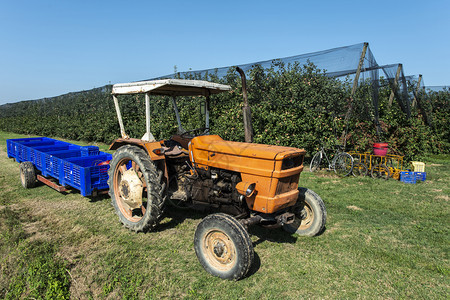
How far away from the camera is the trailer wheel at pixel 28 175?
6008 mm

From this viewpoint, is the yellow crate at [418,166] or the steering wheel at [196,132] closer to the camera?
the steering wheel at [196,132]

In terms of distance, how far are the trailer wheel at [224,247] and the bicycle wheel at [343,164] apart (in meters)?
5.15

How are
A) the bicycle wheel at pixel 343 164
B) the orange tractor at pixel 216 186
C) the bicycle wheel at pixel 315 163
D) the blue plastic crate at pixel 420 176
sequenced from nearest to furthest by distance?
the orange tractor at pixel 216 186, the blue plastic crate at pixel 420 176, the bicycle wheel at pixel 343 164, the bicycle wheel at pixel 315 163

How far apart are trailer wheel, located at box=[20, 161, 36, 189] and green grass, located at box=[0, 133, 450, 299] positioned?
Result: 78 centimetres

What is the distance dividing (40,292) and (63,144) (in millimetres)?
5795

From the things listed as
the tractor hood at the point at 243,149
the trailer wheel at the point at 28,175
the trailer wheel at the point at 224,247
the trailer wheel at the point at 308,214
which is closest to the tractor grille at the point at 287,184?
the tractor hood at the point at 243,149

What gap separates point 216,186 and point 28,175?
177 inches

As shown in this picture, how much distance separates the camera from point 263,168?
3.22m

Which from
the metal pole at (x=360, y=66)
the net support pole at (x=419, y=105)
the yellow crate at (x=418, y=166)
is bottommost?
the yellow crate at (x=418, y=166)

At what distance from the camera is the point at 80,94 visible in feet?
58.3

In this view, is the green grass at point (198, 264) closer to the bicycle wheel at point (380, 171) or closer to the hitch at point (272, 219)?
the hitch at point (272, 219)

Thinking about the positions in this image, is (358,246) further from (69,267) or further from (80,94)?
(80,94)

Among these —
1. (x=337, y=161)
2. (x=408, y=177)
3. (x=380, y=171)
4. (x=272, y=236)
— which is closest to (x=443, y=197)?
(x=408, y=177)

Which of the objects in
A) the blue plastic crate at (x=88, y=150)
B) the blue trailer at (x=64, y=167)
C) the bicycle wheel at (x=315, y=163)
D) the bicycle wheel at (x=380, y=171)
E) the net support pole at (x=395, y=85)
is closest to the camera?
the blue trailer at (x=64, y=167)
